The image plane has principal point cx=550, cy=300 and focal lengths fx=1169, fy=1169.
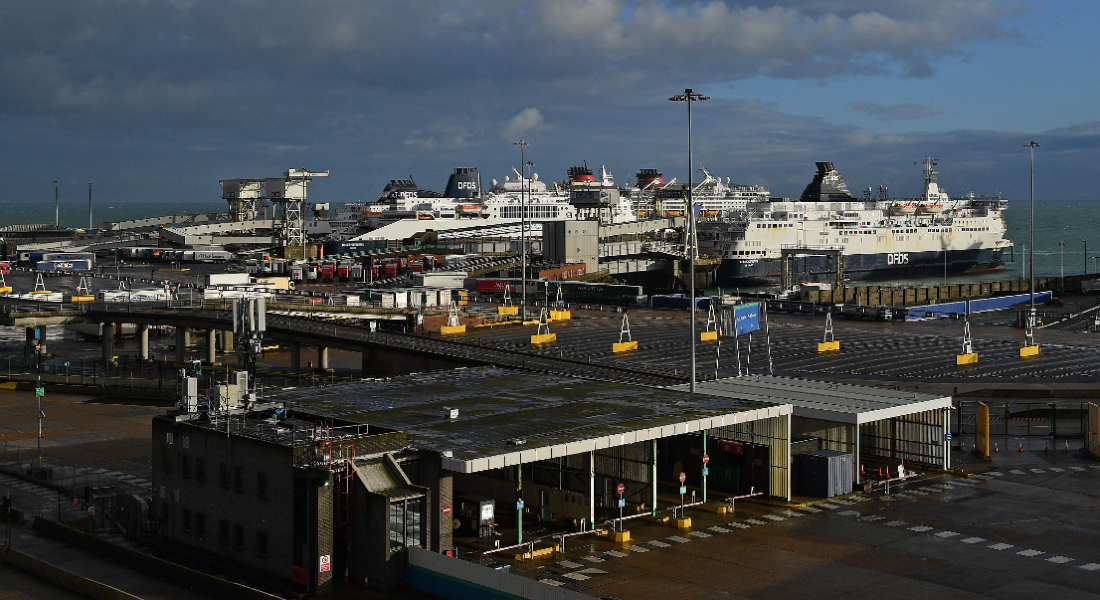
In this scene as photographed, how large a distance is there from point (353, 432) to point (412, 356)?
29493 mm

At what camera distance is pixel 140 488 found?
36.2m

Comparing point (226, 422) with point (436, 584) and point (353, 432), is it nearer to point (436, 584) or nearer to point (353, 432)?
point (353, 432)

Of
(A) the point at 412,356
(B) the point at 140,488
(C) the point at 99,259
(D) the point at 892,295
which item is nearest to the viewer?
(B) the point at 140,488

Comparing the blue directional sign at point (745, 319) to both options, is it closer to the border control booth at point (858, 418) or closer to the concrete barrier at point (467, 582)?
the border control booth at point (858, 418)

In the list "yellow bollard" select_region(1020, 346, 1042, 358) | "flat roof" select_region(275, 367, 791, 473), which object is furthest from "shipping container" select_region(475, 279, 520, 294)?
"flat roof" select_region(275, 367, 791, 473)

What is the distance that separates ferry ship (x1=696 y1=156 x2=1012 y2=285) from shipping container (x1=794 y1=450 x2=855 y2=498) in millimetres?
104779

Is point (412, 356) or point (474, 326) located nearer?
point (412, 356)

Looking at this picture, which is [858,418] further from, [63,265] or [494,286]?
[63,265]

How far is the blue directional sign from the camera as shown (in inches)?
1864

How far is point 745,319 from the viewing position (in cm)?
4788

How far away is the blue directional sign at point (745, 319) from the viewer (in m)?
47.3

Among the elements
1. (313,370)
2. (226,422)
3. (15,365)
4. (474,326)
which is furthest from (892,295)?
(226,422)

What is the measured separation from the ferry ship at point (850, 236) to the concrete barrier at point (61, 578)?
115008 millimetres

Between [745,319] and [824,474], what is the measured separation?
1570cm
